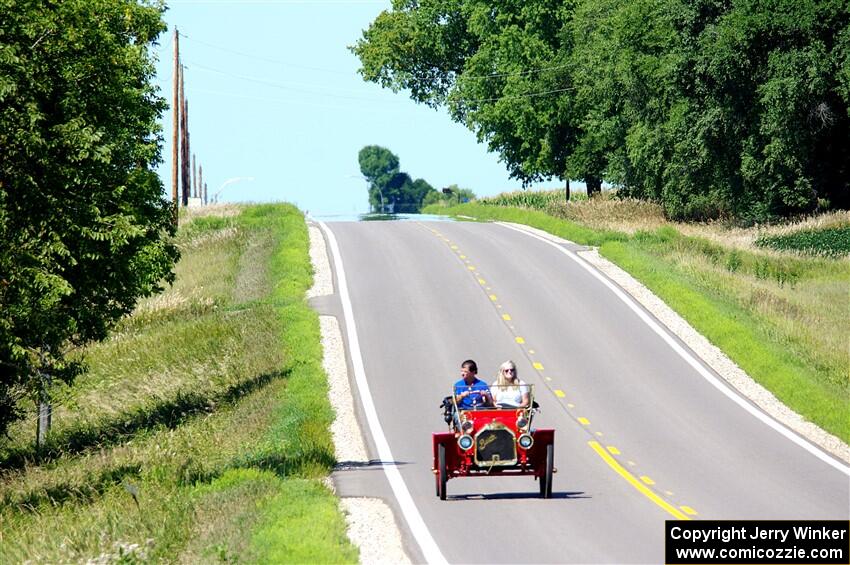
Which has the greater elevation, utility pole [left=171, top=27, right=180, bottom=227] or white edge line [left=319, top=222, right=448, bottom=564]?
utility pole [left=171, top=27, right=180, bottom=227]

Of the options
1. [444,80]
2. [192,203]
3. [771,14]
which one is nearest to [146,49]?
[771,14]

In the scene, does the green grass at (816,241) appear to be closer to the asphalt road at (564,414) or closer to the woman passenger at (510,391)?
the asphalt road at (564,414)

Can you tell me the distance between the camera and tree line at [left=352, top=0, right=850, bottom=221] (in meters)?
50.1

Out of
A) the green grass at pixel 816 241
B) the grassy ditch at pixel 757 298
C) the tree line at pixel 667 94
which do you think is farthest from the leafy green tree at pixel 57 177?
the tree line at pixel 667 94

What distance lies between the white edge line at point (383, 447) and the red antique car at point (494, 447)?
0.86m

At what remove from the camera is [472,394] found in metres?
18.0

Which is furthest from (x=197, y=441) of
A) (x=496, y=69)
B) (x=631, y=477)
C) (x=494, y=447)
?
(x=496, y=69)

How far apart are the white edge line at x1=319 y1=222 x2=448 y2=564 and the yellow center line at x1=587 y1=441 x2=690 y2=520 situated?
3264 millimetres

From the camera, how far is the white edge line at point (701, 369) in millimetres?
21984

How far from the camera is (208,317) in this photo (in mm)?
37969

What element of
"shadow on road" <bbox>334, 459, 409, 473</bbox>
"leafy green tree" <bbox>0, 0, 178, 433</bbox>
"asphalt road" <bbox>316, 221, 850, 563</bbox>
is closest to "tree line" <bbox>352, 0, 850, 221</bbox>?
"asphalt road" <bbox>316, 221, 850, 563</bbox>

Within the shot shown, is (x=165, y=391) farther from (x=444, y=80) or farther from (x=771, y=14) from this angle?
(x=444, y=80)

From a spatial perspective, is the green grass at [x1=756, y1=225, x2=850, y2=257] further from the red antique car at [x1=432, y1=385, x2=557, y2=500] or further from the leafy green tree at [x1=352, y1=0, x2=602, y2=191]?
the red antique car at [x1=432, y1=385, x2=557, y2=500]

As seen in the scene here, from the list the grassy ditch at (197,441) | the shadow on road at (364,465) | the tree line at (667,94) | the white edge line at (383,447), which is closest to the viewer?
the white edge line at (383,447)
